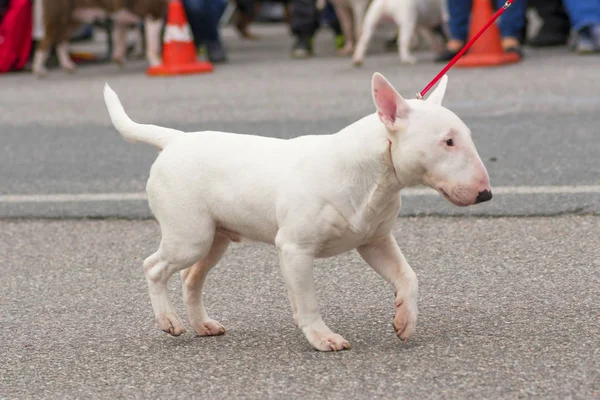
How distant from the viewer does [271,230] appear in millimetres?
3320

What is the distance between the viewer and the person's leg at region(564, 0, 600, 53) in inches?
403

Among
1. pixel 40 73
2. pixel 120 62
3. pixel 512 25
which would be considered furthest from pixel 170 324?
pixel 120 62

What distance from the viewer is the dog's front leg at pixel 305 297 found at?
3207 millimetres

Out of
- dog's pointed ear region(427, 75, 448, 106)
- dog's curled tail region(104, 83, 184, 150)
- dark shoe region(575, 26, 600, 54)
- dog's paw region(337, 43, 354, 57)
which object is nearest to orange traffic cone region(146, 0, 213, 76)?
dog's paw region(337, 43, 354, 57)

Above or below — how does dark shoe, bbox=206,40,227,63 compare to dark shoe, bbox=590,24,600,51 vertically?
below

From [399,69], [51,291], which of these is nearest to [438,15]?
[399,69]

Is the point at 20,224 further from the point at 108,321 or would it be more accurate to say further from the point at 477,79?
the point at 477,79

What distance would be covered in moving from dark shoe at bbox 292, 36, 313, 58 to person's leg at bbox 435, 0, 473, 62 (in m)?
2.13

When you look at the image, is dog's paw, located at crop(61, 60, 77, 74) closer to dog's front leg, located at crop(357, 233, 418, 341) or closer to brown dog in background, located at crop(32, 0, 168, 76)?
brown dog in background, located at crop(32, 0, 168, 76)

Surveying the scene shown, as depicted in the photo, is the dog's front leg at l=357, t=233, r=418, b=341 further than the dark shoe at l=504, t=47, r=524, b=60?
No

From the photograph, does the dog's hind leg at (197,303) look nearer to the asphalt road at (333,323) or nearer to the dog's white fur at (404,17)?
the asphalt road at (333,323)

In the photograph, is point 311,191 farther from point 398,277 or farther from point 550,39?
point 550,39

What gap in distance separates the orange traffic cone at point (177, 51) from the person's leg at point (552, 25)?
3.48 m

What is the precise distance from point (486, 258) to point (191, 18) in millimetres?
8355
